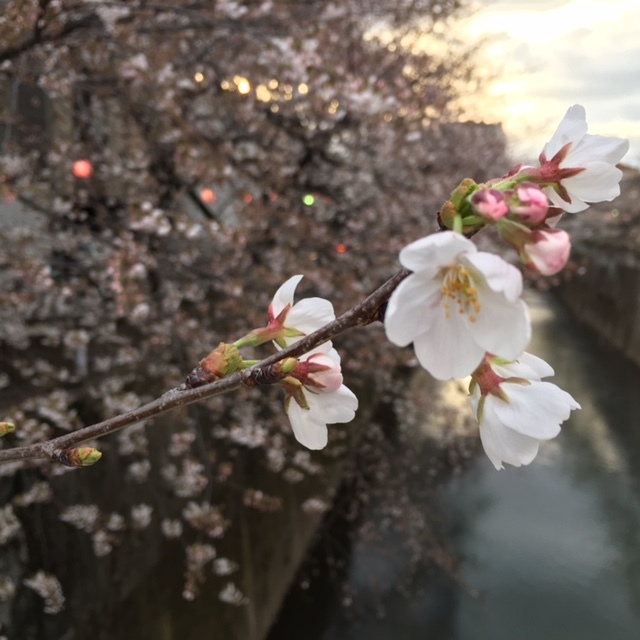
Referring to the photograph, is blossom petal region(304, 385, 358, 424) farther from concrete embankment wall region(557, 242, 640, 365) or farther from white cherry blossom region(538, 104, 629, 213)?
concrete embankment wall region(557, 242, 640, 365)

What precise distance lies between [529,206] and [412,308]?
5.0 inches

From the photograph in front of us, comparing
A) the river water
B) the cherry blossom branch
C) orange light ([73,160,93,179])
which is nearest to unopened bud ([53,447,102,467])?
the cherry blossom branch

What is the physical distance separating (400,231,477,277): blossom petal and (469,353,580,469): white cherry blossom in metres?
0.19

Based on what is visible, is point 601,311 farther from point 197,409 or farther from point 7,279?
point 7,279

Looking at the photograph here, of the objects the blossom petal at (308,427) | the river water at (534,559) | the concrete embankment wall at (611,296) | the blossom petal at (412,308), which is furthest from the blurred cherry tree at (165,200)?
the concrete embankment wall at (611,296)

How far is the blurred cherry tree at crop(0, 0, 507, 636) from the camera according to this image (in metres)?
2.90

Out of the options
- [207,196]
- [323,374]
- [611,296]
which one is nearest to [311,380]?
[323,374]

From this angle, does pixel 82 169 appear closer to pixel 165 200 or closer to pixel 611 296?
pixel 165 200

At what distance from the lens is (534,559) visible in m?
5.35

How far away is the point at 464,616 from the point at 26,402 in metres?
4.02

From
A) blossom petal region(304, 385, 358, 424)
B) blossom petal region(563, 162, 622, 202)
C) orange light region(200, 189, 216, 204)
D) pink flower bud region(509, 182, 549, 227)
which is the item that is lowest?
orange light region(200, 189, 216, 204)

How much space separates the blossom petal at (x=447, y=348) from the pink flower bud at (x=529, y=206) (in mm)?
101

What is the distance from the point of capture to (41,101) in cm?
399

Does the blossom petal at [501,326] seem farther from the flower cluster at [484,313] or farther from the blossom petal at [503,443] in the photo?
the blossom petal at [503,443]
